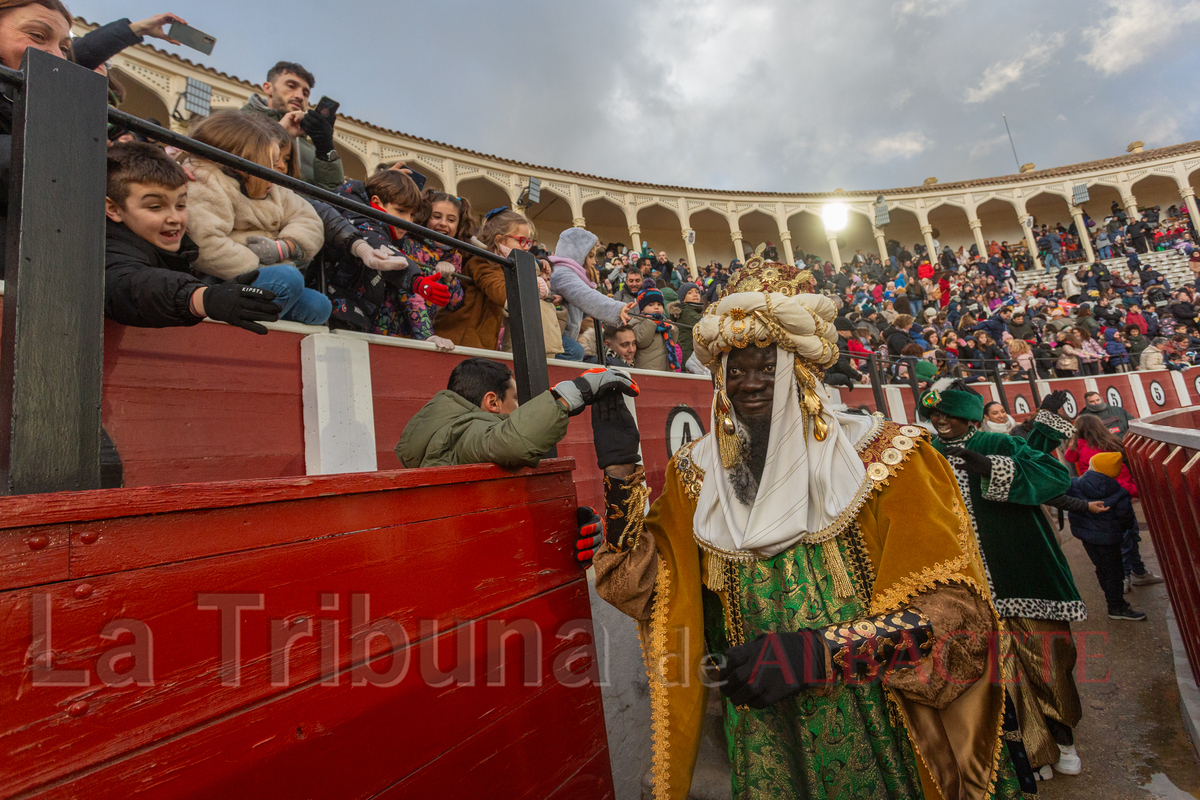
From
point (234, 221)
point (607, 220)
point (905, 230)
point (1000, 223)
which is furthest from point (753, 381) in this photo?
point (1000, 223)

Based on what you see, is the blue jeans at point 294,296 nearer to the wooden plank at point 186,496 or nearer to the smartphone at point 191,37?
the wooden plank at point 186,496

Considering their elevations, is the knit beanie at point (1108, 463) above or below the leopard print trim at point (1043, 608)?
above

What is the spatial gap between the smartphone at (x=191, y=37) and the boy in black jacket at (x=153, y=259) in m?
1.90

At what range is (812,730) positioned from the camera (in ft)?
5.78

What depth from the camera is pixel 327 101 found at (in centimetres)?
414

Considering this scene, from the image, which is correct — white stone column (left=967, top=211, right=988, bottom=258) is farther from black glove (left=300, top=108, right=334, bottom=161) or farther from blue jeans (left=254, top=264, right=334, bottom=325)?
blue jeans (left=254, top=264, right=334, bottom=325)

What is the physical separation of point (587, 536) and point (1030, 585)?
275cm

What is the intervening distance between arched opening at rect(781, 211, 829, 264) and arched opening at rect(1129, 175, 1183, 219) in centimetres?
1835

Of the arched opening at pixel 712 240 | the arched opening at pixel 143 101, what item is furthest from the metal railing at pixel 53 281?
the arched opening at pixel 712 240

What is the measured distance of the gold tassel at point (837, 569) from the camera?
1.77m

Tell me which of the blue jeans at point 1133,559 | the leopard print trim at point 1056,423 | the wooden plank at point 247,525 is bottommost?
the blue jeans at point 1133,559

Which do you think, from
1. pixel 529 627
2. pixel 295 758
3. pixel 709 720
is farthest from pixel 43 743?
pixel 709 720

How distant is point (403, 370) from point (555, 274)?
5.63 feet

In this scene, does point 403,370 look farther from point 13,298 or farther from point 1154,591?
point 1154,591
